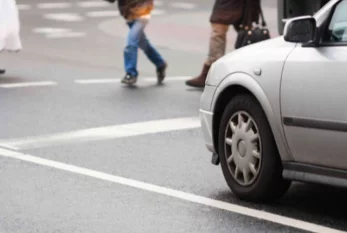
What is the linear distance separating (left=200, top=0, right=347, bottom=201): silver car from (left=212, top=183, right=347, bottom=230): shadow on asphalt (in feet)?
0.32

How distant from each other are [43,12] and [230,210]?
20.4m

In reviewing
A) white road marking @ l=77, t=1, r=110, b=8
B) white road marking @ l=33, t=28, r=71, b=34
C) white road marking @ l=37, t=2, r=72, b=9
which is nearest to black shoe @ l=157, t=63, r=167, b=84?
white road marking @ l=33, t=28, r=71, b=34

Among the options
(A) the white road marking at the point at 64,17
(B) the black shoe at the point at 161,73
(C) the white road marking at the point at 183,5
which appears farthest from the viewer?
(C) the white road marking at the point at 183,5

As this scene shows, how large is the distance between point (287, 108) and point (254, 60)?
553 mm

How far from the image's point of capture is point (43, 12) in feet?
89.0

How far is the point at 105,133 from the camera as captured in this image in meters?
10.3

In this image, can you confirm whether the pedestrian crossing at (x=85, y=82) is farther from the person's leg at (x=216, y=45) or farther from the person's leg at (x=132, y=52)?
the person's leg at (x=216, y=45)

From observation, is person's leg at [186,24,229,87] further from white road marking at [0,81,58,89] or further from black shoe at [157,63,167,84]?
white road marking at [0,81,58,89]

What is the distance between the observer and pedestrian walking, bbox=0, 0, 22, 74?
14.8 metres

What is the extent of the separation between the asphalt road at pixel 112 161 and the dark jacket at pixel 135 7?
0.90 m

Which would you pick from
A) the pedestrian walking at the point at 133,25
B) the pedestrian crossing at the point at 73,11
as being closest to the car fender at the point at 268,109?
the pedestrian walking at the point at 133,25

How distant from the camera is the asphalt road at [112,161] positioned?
6.97 m

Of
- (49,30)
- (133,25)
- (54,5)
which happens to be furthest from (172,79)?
(54,5)

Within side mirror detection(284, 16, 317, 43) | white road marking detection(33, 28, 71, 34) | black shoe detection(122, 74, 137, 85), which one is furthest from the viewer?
white road marking detection(33, 28, 71, 34)
